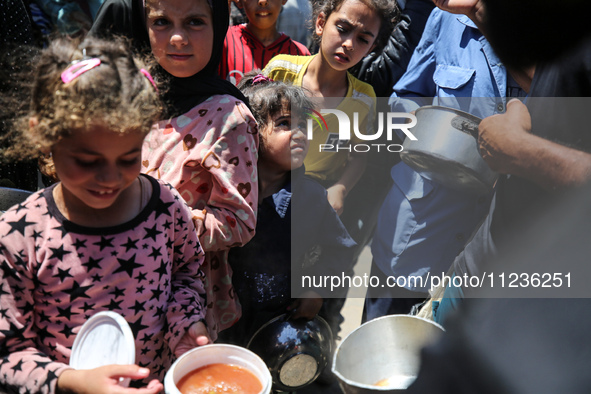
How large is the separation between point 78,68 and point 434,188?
1559mm

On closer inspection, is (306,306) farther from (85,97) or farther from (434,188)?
(85,97)

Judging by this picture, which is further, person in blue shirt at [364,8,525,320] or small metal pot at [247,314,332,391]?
person in blue shirt at [364,8,525,320]

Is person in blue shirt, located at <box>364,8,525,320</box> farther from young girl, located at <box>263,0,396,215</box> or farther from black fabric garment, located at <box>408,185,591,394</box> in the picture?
black fabric garment, located at <box>408,185,591,394</box>

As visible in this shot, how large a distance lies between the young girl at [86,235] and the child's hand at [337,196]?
118 cm

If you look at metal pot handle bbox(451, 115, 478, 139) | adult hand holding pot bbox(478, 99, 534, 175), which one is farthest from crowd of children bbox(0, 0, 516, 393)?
adult hand holding pot bbox(478, 99, 534, 175)

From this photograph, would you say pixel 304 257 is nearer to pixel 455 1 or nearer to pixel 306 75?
pixel 306 75

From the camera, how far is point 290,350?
190cm

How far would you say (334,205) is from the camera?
2393 millimetres

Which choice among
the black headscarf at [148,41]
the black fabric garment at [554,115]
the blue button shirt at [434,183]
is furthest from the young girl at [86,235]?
the blue button shirt at [434,183]

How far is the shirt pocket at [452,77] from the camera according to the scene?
206cm

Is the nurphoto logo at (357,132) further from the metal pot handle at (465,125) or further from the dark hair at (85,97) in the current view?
the dark hair at (85,97)

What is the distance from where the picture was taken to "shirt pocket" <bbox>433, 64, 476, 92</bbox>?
206 cm

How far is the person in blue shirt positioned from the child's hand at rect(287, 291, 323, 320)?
0.48 meters

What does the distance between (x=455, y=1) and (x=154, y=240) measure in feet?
4.52
